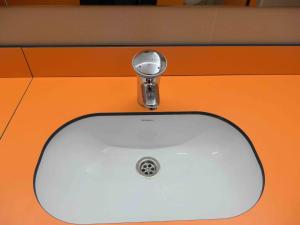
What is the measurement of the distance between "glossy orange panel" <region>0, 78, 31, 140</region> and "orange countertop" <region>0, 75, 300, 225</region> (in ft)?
0.06

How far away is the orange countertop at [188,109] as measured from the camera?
523mm

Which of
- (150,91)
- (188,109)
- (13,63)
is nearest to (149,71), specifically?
(150,91)

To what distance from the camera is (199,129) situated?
74 cm

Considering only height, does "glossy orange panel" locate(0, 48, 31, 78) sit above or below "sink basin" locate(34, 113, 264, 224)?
above

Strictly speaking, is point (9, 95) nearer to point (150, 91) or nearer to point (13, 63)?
point (13, 63)

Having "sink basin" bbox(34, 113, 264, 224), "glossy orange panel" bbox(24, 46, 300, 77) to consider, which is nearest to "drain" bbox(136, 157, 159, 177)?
"sink basin" bbox(34, 113, 264, 224)

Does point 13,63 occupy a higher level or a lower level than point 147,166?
higher

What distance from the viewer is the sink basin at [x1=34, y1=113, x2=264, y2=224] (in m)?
0.61

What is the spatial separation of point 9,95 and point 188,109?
0.49 m

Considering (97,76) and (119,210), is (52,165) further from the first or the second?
(97,76)

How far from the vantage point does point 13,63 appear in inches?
29.4

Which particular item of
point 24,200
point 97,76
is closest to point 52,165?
point 24,200

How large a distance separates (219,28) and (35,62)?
1.71ft

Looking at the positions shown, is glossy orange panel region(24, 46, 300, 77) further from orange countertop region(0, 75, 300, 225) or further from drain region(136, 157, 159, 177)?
drain region(136, 157, 159, 177)
